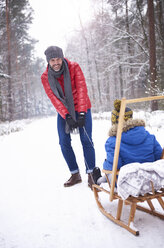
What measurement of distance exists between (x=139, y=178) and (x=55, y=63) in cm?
216

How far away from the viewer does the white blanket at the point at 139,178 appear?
1.66 m

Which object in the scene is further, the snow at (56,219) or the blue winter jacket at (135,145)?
the blue winter jacket at (135,145)

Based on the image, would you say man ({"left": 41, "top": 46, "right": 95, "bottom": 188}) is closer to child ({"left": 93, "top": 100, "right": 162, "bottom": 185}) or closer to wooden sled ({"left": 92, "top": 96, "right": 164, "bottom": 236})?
wooden sled ({"left": 92, "top": 96, "right": 164, "bottom": 236})

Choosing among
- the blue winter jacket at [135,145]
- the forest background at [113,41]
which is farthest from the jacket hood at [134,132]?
the forest background at [113,41]

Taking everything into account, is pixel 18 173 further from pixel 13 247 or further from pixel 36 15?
pixel 36 15

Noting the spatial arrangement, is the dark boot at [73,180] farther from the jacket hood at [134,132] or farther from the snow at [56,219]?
the jacket hood at [134,132]

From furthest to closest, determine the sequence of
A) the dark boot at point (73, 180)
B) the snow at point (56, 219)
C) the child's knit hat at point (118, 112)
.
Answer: the dark boot at point (73, 180) → the child's knit hat at point (118, 112) → the snow at point (56, 219)

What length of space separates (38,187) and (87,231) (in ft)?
5.35

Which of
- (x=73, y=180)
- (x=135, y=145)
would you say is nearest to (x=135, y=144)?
(x=135, y=145)

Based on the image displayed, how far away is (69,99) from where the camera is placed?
3.11 meters

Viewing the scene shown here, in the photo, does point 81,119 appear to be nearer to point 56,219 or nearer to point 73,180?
point 73,180

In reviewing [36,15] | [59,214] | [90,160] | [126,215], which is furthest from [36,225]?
[36,15]

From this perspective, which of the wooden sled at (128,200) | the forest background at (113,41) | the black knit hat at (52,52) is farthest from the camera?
the forest background at (113,41)

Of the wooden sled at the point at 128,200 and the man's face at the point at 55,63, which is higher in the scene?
the man's face at the point at 55,63
